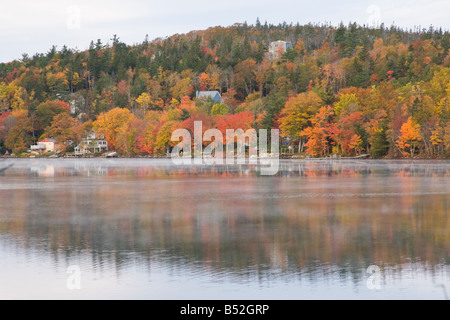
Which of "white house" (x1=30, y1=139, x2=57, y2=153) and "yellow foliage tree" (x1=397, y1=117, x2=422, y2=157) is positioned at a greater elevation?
"yellow foliage tree" (x1=397, y1=117, x2=422, y2=157)

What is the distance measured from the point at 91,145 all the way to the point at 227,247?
14002 cm

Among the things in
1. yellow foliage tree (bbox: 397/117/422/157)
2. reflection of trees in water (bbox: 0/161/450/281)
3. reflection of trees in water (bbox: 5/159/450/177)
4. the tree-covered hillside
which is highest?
the tree-covered hillside

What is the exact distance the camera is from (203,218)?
2303 cm

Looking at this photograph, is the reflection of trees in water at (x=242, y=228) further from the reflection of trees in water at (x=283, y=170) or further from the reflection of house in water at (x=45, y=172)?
the reflection of house in water at (x=45, y=172)

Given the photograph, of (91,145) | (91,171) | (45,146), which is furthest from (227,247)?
(45,146)

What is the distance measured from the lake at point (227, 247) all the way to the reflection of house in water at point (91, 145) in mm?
122413

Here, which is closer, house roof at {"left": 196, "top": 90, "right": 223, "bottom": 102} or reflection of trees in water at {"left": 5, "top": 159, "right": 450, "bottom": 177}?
reflection of trees in water at {"left": 5, "top": 159, "right": 450, "bottom": 177}

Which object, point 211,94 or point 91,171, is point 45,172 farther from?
point 211,94

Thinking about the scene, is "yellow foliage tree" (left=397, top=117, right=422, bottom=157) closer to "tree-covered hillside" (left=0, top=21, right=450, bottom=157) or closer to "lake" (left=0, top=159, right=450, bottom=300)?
"tree-covered hillside" (left=0, top=21, right=450, bottom=157)

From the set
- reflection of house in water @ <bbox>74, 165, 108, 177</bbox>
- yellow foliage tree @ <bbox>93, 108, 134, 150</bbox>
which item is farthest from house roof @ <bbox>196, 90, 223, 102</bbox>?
reflection of house in water @ <bbox>74, 165, 108, 177</bbox>

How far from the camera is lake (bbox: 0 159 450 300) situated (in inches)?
479

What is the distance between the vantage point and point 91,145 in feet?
499

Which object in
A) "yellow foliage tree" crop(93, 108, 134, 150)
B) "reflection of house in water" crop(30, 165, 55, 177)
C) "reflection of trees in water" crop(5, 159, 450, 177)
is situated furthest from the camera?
"yellow foliage tree" crop(93, 108, 134, 150)

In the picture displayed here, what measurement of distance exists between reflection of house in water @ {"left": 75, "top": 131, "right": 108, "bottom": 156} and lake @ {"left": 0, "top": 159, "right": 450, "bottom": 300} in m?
122
